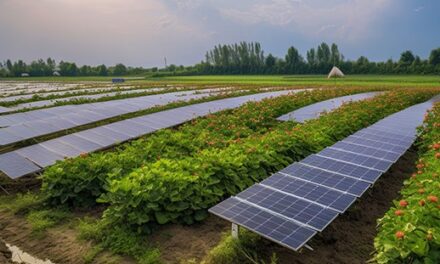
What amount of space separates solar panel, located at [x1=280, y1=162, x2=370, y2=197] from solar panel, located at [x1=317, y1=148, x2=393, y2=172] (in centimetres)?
112

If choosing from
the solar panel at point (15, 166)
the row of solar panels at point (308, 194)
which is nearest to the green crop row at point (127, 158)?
the solar panel at point (15, 166)

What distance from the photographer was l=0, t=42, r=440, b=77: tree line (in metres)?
72.6

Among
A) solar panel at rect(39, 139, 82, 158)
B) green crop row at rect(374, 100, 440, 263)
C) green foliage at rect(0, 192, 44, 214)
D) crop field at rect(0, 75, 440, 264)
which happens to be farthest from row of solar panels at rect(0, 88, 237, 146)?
green crop row at rect(374, 100, 440, 263)

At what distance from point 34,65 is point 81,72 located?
17275 mm

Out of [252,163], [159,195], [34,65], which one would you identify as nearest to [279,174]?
[252,163]

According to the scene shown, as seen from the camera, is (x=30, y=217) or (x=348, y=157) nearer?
(x=30, y=217)

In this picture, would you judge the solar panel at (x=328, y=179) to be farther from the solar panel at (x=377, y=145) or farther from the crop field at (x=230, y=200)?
the solar panel at (x=377, y=145)

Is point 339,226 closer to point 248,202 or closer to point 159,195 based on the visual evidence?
point 248,202

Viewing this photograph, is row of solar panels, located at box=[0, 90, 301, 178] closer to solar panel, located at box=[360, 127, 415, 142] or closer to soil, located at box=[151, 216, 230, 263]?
soil, located at box=[151, 216, 230, 263]

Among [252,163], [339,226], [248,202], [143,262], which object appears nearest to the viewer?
[143,262]

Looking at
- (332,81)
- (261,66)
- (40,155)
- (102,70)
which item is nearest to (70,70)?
(102,70)

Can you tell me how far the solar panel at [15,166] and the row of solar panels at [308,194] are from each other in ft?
21.2

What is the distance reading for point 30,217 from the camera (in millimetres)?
7945

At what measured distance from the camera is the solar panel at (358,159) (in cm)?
820
